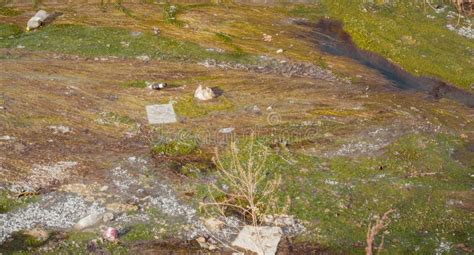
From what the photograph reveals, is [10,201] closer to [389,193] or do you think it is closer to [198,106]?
[198,106]

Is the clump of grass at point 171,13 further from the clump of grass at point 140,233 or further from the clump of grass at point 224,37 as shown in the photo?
the clump of grass at point 140,233

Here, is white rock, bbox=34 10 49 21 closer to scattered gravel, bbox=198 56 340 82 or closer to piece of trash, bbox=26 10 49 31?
piece of trash, bbox=26 10 49 31

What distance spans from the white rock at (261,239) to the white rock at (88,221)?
11.6 ft

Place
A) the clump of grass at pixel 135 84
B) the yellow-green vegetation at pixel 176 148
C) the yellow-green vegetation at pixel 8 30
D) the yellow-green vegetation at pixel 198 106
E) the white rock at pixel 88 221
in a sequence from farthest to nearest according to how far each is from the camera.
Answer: the yellow-green vegetation at pixel 8 30, the clump of grass at pixel 135 84, the yellow-green vegetation at pixel 198 106, the yellow-green vegetation at pixel 176 148, the white rock at pixel 88 221

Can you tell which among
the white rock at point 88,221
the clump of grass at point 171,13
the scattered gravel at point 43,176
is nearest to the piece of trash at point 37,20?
the clump of grass at point 171,13

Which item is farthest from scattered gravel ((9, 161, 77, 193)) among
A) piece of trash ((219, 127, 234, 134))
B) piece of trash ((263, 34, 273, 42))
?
piece of trash ((263, 34, 273, 42))

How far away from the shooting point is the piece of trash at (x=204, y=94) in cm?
2006

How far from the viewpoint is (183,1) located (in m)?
29.3

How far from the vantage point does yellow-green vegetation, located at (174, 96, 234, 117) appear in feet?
63.2

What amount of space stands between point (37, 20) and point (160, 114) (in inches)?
401

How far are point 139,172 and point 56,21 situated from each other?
13.1 m

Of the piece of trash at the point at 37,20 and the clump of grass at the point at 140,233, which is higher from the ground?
the piece of trash at the point at 37,20

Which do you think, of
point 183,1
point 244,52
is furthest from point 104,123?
point 183,1

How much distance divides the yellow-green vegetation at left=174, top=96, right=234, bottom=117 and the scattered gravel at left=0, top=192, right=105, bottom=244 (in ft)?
18.5
